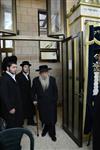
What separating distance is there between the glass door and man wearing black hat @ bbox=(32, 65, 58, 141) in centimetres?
34

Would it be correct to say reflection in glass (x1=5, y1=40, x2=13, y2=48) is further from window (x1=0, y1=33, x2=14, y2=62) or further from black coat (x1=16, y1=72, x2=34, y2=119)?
black coat (x1=16, y1=72, x2=34, y2=119)

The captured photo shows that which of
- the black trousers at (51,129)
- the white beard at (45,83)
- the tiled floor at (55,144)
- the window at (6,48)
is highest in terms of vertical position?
the window at (6,48)

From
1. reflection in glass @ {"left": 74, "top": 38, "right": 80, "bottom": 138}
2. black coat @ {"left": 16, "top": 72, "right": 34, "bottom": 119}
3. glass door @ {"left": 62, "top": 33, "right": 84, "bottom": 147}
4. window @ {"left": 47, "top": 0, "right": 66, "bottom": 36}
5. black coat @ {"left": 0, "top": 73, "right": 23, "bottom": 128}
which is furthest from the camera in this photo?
black coat @ {"left": 16, "top": 72, "right": 34, "bottom": 119}

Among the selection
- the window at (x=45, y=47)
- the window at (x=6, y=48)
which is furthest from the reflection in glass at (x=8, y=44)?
the window at (x=45, y=47)

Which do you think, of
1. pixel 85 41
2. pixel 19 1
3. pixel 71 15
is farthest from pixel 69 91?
pixel 19 1

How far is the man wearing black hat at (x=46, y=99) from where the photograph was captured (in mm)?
3773

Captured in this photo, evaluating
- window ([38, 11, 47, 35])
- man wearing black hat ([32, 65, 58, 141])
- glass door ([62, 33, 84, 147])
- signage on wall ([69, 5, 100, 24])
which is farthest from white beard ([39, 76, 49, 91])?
window ([38, 11, 47, 35])

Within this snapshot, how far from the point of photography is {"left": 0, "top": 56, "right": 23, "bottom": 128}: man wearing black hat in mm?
3008

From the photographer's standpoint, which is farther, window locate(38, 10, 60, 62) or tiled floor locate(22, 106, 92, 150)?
window locate(38, 10, 60, 62)

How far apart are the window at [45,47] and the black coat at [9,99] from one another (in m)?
3.10

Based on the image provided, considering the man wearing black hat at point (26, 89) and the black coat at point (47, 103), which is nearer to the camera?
the black coat at point (47, 103)

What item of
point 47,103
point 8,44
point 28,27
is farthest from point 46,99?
point 28,27

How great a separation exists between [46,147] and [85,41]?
1.89 meters

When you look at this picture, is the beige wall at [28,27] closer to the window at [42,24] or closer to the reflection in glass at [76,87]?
the window at [42,24]
